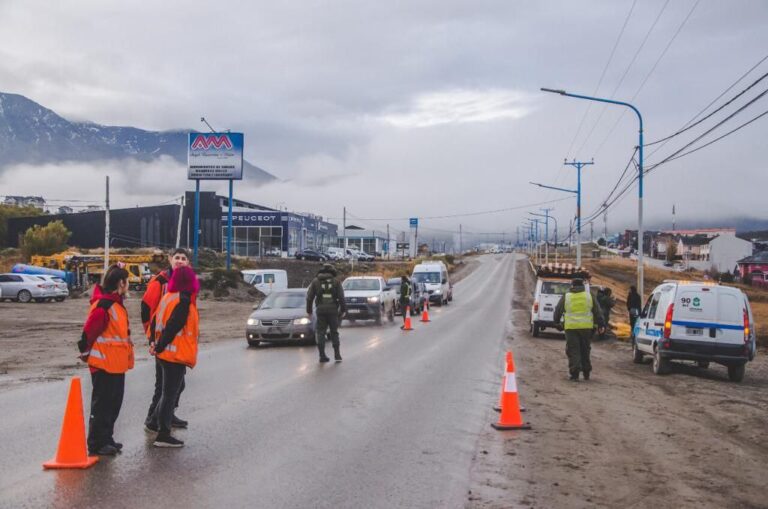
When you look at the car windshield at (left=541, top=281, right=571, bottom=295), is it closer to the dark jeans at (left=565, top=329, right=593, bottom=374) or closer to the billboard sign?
the dark jeans at (left=565, top=329, right=593, bottom=374)

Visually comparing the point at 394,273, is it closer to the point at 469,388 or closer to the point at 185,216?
the point at 185,216

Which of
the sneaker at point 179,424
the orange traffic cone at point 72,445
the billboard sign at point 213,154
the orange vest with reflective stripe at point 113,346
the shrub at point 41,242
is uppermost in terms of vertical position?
the billboard sign at point 213,154

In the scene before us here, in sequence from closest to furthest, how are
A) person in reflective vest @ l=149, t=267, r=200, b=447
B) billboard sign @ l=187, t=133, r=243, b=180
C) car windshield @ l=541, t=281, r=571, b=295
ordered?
person in reflective vest @ l=149, t=267, r=200, b=447 < car windshield @ l=541, t=281, r=571, b=295 < billboard sign @ l=187, t=133, r=243, b=180

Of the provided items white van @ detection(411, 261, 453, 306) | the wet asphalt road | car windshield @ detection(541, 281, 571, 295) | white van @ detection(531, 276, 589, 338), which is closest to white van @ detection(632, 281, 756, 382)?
the wet asphalt road

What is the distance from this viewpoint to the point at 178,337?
7930 millimetres

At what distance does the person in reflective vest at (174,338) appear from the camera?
25.8 ft

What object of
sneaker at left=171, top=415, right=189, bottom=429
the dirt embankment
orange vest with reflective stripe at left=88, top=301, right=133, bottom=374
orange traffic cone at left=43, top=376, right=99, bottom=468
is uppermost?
orange vest with reflective stripe at left=88, top=301, right=133, bottom=374

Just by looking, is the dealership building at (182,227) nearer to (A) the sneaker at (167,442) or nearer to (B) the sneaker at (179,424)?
(B) the sneaker at (179,424)

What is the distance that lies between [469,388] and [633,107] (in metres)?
21.3

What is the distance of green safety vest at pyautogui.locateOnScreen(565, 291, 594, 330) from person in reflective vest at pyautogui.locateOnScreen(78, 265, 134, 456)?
8.65 metres

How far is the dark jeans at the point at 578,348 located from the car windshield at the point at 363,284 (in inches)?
613

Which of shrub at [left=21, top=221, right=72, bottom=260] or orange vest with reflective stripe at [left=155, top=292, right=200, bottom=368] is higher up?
shrub at [left=21, top=221, right=72, bottom=260]

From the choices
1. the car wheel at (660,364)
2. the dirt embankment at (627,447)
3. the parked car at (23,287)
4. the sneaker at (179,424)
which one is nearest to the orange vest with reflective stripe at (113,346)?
the sneaker at (179,424)

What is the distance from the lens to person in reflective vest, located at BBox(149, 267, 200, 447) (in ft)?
25.8
